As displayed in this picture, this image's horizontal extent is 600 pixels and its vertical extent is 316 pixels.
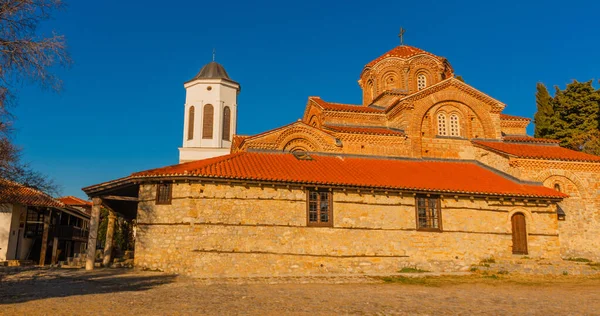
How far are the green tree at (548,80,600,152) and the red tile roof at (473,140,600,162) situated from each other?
9.11m

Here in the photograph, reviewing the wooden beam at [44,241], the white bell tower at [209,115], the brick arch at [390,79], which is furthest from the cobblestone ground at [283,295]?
the white bell tower at [209,115]

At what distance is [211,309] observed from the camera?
27.7ft

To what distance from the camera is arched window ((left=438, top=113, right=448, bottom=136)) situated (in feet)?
75.8

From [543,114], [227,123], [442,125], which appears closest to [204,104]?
[227,123]

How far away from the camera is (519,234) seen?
59.5ft

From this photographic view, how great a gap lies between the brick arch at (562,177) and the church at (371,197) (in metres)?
0.07

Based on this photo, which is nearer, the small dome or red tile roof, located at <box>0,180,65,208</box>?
red tile roof, located at <box>0,180,65,208</box>

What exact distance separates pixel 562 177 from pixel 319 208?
1247 cm

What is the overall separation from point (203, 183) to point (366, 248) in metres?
6.60

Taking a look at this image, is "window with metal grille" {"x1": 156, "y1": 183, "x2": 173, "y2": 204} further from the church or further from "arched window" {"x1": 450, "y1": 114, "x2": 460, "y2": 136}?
"arched window" {"x1": 450, "y1": 114, "x2": 460, "y2": 136}

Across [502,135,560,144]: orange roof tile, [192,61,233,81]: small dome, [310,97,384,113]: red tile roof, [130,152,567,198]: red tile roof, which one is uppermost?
[192,61,233,81]: small dome

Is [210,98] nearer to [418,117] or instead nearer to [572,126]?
[418,117]

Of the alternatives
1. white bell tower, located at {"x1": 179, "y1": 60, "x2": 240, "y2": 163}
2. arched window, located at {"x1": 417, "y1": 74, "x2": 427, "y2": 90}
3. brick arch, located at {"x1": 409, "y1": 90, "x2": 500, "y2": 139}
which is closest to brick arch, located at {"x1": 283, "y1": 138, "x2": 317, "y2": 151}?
brick arch, located at {"x1": 409, "y1": 90, "x2": 500, "y2": 139}

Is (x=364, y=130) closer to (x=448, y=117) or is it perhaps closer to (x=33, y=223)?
(x=448, y=117)
